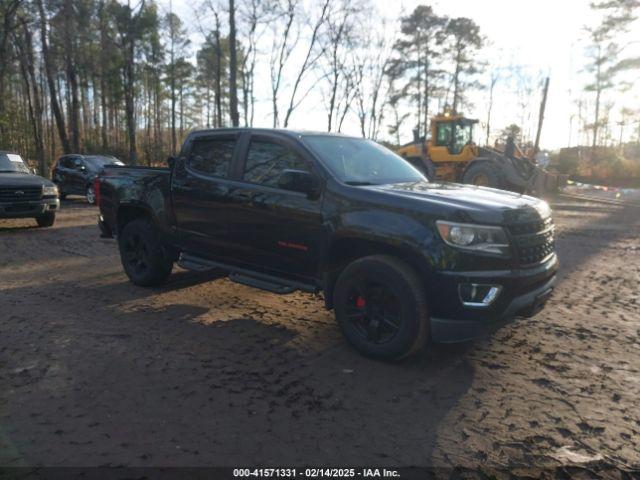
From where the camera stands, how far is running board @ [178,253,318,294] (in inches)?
182

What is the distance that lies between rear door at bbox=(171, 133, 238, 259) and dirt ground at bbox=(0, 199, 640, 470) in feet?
2.47

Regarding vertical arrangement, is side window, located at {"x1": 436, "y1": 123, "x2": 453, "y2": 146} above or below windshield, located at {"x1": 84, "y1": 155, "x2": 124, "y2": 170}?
above

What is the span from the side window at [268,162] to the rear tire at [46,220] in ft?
27.0

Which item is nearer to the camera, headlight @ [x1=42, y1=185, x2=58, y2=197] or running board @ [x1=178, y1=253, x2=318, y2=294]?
running board @ [x1=178, y1=253, x2=318, y2=294]

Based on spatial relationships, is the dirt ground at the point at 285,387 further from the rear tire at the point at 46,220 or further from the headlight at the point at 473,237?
the rear tire at the point at 46,220

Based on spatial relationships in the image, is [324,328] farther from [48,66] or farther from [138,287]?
[48,66]

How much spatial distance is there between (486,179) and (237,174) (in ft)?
43.1

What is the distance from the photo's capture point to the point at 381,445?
2895mm

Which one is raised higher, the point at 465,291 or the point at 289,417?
the point at 465,291

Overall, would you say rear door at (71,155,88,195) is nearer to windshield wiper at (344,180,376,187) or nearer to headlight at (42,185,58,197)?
headlight at (42,185,58,197)

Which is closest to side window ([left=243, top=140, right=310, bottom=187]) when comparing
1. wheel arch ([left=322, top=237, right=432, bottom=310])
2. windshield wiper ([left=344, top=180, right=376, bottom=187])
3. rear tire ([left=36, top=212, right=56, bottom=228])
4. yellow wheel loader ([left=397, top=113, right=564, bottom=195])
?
windshield wiper ([left=344, top=180, right=376, bottom=187])

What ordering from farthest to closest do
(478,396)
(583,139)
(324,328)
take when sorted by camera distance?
(583,139) → (324,328) → (478,396)

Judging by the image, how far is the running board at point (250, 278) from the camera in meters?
4.61

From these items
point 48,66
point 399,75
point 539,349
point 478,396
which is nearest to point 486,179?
point 539,349
